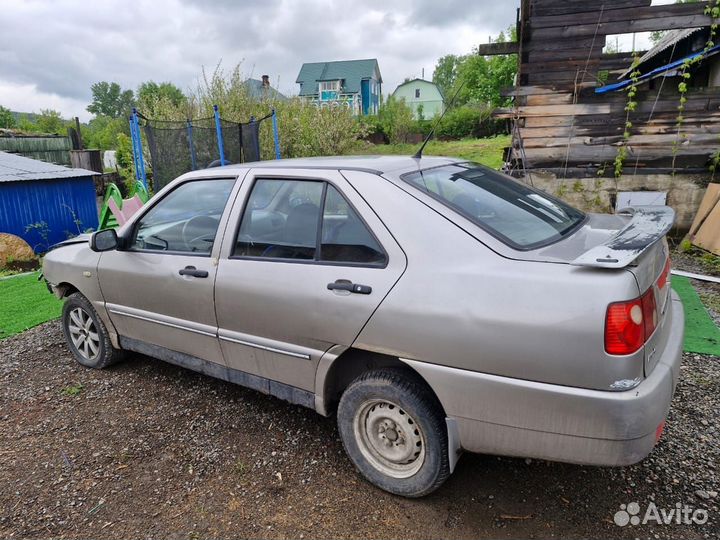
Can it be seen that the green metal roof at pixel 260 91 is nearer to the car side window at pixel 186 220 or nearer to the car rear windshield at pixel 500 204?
the car side window at pixel 186 220

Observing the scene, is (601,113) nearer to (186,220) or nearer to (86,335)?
(186,220)

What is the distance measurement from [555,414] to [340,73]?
52.7 m

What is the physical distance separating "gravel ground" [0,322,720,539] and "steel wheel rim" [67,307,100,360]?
0.61 m

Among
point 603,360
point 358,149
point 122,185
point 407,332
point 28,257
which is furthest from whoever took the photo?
point 358,149

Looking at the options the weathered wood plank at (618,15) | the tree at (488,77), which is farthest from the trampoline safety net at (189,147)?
the tree at (488,77)

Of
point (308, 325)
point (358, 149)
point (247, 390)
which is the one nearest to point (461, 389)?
point (308, 325)

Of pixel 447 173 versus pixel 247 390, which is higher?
pixel 447 173

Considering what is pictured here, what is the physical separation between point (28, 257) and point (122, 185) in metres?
5.54

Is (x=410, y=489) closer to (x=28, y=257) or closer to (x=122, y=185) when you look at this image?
(x=28, y=257)

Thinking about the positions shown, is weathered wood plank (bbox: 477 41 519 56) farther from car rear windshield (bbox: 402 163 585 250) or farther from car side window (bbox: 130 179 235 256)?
car side window (bbox: 130 179 235 256)

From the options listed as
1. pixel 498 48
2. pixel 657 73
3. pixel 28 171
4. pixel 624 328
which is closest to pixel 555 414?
pixel 624 328

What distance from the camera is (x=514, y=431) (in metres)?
2.07

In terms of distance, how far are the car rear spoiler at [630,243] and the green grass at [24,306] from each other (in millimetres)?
5845

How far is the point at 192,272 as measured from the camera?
3025 mm
